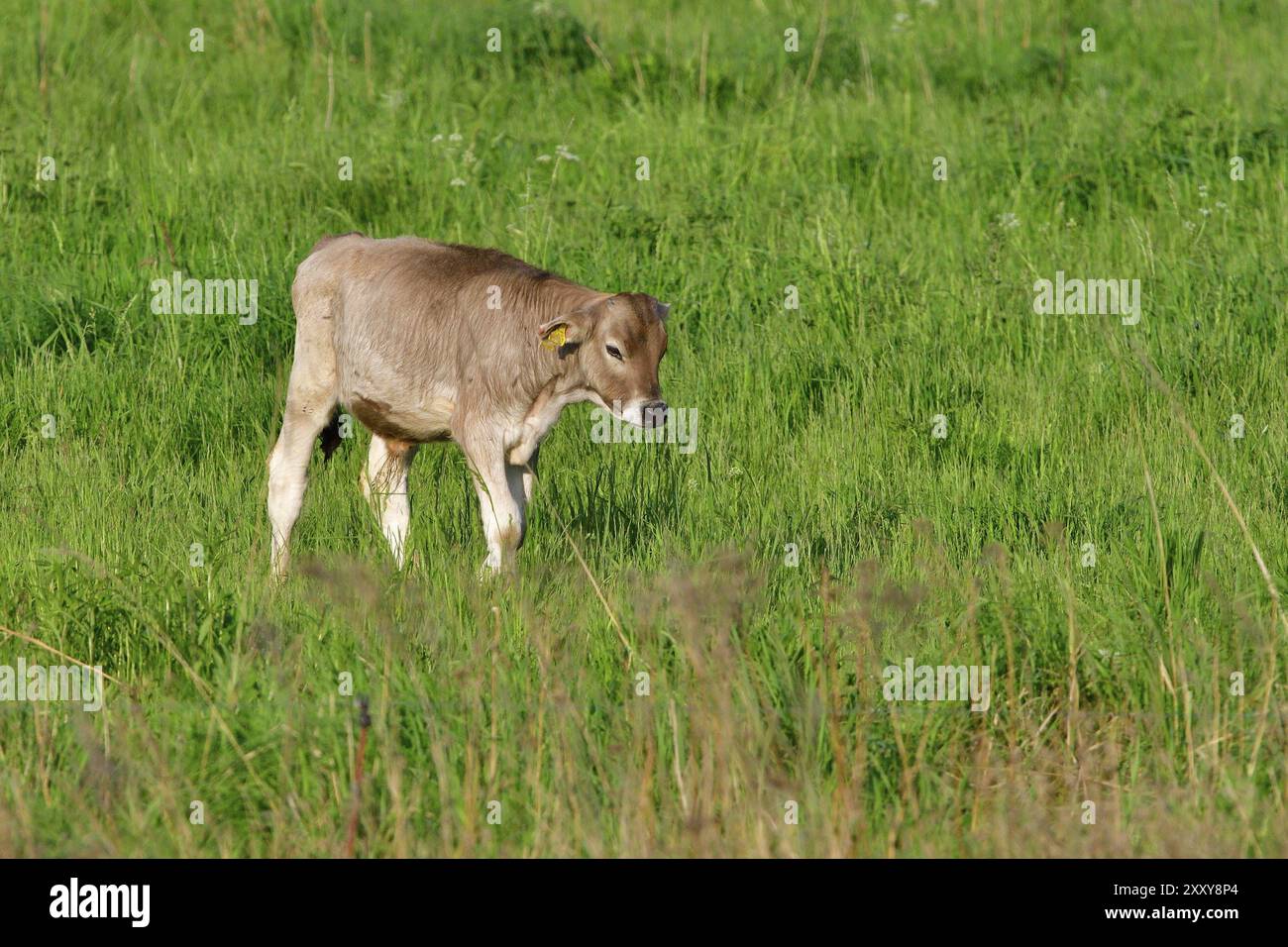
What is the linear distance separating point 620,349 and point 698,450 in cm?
166

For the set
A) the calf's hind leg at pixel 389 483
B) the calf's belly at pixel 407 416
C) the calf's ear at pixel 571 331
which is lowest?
the calf's hind leg at pixel 389 483

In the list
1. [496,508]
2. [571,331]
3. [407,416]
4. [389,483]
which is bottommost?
[496,508]

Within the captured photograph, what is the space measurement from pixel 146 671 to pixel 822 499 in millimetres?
3163

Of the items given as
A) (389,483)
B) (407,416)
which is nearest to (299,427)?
(389,483)

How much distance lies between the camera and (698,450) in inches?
331

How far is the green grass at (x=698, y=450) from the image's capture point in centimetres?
502

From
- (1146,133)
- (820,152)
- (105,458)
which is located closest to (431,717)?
(105,458)

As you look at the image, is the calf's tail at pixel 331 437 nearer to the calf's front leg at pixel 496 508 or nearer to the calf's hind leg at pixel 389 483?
the calf's hind leg at pixel 389 483

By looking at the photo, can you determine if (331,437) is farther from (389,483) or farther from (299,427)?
(389,483)

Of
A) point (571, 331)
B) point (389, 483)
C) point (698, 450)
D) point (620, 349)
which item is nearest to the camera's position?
point (620, 349)

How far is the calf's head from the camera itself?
22.4ft

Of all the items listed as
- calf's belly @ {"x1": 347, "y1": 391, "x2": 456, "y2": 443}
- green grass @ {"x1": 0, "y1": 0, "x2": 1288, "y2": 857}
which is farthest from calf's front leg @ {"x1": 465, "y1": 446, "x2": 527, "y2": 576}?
calf's belly @ {"x1": 347, "y1": 391, "x2": 456, "y2": 443}

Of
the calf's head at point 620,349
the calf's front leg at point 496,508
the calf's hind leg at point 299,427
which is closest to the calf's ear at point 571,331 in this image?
the calf's head at point 620,349

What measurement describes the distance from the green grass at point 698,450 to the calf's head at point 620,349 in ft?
2.07
